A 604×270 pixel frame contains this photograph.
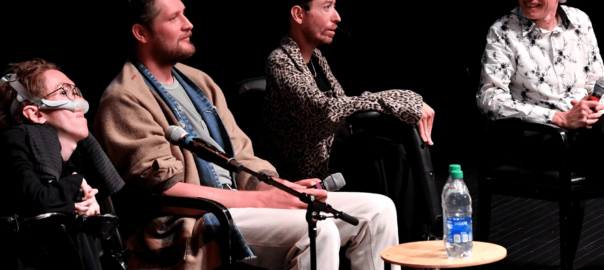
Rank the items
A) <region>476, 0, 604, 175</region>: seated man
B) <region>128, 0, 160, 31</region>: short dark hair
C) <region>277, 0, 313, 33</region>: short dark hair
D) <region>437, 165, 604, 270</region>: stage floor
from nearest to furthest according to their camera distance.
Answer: <region>128, 0, 160, 31</region>: short dark hair, <region>277, 0, 313, 33</region>: short dark hair, <region>476, 0, 604, 175</region>: seated man, <region>437, 165, 604, 270</region>: stage floor

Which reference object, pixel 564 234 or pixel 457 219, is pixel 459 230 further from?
pixel 564 234

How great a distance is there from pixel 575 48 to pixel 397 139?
1.27m

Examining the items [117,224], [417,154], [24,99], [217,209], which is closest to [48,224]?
[117,224]

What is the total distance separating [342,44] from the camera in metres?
5.05

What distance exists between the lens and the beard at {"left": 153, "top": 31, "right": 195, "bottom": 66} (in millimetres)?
2697

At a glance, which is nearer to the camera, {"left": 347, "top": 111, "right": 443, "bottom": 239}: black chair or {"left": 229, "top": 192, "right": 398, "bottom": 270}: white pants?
{"left": 229, "top": 192, "right": 398, "bottom": 270}: white pants

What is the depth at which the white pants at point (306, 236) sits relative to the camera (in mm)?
2471

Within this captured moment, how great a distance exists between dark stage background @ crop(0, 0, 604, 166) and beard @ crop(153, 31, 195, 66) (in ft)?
0.34

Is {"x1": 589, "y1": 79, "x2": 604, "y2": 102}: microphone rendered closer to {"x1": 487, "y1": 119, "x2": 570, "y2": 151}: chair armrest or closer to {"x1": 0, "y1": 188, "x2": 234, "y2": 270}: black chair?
{"x1": 487, "y1": 119, "x2": 570, "y2": 151}: chair armrest

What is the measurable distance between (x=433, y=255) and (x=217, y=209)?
2.22ft

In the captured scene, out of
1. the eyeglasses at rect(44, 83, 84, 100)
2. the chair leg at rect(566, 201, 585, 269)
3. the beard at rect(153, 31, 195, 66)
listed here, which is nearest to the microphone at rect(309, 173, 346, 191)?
the beard at rect(153, 31, 195, 66)

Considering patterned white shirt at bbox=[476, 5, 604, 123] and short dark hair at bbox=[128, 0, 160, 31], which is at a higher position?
short dark hair at bbox=[128, 0, 160, 31]

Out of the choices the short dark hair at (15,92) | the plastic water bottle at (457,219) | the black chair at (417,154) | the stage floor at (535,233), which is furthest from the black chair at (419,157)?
the short dark hair at (15,92)

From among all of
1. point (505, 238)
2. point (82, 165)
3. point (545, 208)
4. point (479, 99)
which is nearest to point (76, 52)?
point (82, 165)
